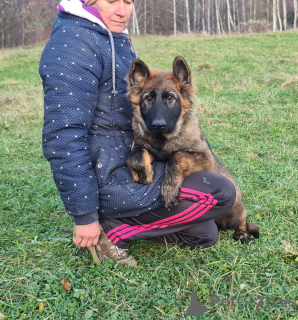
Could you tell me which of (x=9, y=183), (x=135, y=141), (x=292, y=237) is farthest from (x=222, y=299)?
(x=9, y=183)

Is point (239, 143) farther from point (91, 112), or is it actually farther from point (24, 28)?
point (24, 28)

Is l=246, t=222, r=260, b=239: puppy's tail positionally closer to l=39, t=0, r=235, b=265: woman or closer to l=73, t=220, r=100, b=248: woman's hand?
l=39, t=0, r=235, b=265: woman

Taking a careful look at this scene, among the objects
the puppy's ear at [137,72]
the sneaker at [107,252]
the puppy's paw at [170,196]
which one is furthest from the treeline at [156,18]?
the sneaker at [107,252]

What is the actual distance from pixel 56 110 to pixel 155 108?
907 millimetres

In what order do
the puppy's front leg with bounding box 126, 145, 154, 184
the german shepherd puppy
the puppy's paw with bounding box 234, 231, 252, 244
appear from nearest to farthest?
the puppy's front leg with bounding box 126, 145, 154, 184 → the german shepherd puppy → the puppy's paw with bounding box 234, 231, 252, 244

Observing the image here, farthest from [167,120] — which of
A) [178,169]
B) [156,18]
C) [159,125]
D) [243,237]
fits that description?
[156,18]

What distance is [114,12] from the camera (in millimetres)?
2758

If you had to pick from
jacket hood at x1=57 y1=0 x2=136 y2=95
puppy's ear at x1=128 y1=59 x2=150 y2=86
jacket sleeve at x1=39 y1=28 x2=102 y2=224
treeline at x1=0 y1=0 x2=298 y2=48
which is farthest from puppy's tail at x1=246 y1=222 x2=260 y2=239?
treeline at x1=0 y1=0 x2=298 y2=48

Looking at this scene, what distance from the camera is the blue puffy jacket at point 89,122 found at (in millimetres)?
2461

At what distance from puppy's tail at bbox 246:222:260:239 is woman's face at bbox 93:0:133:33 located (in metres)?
2.19

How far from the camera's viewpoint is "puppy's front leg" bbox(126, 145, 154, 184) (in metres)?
2.82

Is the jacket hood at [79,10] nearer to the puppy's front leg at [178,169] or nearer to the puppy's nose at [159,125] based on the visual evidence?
the puppy's nose at [159,125]

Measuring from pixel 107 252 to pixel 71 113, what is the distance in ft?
4.14

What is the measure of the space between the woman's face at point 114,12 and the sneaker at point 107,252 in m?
1.72
